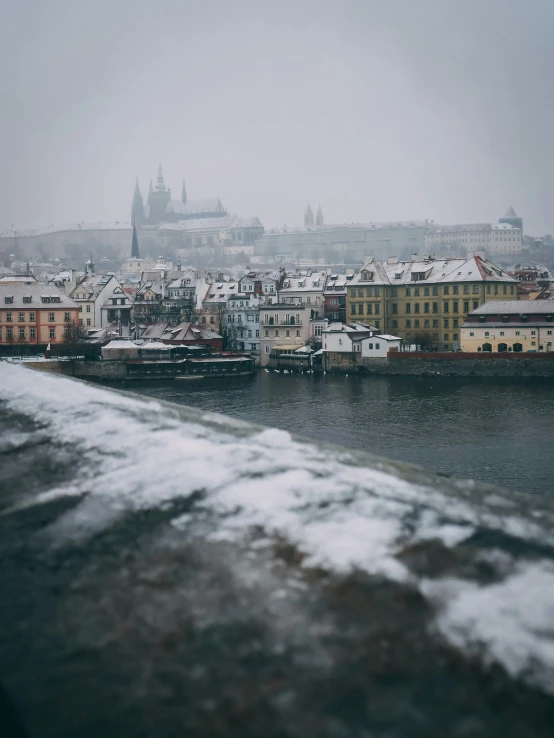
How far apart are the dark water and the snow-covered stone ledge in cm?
1408

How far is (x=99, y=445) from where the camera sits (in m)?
1.96

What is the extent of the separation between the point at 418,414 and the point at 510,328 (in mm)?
18164

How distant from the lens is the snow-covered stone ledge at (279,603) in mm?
880

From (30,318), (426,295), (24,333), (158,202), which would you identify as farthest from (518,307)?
(158,202)

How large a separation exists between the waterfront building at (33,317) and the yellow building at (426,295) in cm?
1853

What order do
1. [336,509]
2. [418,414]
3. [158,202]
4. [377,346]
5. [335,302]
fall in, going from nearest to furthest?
[336,509] → [418,414] → [377,346] → [335,302] → [158,202]

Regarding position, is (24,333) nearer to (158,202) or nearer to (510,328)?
(510,328)

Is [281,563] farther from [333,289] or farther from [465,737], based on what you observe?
[333,289]

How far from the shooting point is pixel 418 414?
25703mm

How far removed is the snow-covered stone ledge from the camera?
2.89ft

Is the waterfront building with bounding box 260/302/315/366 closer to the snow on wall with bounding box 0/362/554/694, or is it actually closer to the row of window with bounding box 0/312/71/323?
the row of window with bounding box 0/312/71/323

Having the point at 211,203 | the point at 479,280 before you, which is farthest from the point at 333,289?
the point at 211,203

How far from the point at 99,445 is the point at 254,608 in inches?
40.1

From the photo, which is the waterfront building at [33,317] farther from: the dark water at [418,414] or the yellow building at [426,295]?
the yellow building at [426,295]
